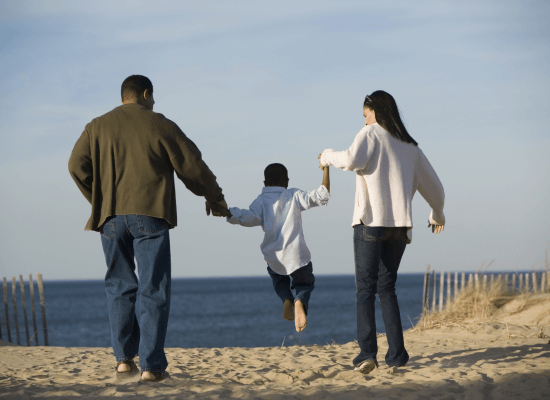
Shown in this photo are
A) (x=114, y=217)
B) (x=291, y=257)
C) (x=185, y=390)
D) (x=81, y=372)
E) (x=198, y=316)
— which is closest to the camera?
(x=185, y=390)

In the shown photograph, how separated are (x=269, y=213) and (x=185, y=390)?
1.89 meters

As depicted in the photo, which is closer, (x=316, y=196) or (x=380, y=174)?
(x=380, y=174)

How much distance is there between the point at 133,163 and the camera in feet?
11.2

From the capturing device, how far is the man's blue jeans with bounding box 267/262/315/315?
15.2ft

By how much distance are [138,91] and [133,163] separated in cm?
59

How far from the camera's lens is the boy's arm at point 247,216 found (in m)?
4.49

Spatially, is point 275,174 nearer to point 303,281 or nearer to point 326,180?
point 326,180

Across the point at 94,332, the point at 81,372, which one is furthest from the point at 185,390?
the point at 94,332

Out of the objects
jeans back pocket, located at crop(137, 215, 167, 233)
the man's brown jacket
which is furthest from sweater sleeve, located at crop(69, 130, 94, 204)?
jeans back pocket, located at crop(137, 215, 167, 233)

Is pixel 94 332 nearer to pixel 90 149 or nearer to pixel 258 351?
pixel 258 351

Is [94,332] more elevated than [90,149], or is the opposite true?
[90,149]

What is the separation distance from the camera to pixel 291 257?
180 inches

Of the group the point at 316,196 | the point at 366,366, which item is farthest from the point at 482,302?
the point at 366,366

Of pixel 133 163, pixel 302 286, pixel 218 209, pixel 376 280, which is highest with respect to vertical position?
pixel 133 163
